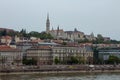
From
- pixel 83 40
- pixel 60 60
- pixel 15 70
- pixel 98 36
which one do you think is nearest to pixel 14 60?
pixel 60 60

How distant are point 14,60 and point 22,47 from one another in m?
13.4

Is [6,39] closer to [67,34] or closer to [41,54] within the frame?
[41,54]

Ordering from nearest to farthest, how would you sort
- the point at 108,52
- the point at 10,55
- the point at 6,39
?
1. the point at 10,55
2. the point at 6,39
3. the point at 108,52

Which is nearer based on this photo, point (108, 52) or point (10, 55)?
point (10, 55)

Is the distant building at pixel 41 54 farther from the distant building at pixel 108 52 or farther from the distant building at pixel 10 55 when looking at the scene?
the distant building at pixel 108 52

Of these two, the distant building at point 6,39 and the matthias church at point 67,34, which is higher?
the matthias church at point 67,34

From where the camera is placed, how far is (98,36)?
137875 mm

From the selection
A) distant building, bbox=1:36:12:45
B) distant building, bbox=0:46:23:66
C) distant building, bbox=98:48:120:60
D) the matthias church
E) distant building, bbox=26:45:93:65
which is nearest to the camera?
distant building, bbox=0:46:23:66

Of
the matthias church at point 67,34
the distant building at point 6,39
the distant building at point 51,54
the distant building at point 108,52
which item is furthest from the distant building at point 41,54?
the matthias church at point 67,34

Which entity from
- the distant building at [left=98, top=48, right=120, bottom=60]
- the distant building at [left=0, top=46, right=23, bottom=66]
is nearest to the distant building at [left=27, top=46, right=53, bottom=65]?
the distant building at [left=0, top=46, right=23, bottom=66]

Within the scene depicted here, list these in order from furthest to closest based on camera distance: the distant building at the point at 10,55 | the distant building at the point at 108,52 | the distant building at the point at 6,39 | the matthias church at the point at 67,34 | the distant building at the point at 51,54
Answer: the matthias church at the point at 67,34, the distant building at the point at 6,39, the distant building at the point at 108,52, the distant building at the point at 51,54, the distant building at the point at 10,55

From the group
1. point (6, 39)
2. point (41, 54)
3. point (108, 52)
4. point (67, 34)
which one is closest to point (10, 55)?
point (41, 54)

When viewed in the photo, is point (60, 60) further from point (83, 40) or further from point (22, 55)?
point (83, 40)

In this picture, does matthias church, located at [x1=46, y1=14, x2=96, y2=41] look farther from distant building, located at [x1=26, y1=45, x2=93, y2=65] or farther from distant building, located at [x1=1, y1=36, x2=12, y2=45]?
distant building, located at [x1=26, y1=45, x2=93, y2=65]
